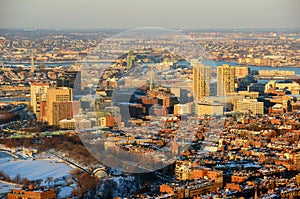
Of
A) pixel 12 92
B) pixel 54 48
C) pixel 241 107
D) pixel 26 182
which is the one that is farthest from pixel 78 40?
pixel 26 182

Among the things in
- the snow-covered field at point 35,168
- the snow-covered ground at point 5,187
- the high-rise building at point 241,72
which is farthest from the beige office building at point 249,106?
the snow-covered ground at point 5,187

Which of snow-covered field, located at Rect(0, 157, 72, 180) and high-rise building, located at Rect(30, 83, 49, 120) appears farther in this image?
high-rise building, located at Rect(30, 83, 49, 120)

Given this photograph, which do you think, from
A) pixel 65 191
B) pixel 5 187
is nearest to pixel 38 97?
pixel 5 187

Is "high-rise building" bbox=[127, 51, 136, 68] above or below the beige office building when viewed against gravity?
above

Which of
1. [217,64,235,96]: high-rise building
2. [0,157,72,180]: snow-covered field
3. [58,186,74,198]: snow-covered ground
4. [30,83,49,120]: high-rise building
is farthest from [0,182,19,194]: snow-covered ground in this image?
[217,64,235,96]: high-rise building

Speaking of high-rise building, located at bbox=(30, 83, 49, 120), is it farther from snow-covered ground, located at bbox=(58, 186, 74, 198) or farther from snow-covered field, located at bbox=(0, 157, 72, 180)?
snow-covered ground, located at bbox=(58, 186, 74, 198)

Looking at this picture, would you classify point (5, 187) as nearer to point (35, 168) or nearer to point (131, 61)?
point (35, 168)

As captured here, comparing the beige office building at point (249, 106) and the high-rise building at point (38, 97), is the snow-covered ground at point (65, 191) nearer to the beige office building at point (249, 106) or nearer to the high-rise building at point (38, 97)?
the high-rise building at point (38, 97)
